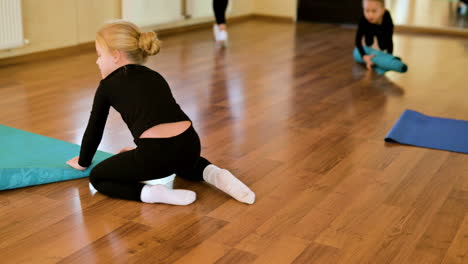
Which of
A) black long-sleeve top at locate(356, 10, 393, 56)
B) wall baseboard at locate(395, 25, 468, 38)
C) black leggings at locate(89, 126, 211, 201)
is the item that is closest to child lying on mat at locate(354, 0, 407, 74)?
black long-sleeve top at locate(356, 10, 393, 56)

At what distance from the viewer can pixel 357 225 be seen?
197 cm

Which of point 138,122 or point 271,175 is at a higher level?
point 138,122

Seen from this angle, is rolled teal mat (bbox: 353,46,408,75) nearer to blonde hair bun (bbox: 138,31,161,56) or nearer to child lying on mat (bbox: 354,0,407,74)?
child lying on mat (bbox: 354,0,407,74)

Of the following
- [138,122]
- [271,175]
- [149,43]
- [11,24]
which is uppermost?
[149,43]

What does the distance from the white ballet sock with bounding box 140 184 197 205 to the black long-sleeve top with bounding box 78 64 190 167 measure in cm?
18

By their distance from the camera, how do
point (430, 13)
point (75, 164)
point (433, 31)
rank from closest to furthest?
point (75, 164), point (433, 31), point (430, 13)

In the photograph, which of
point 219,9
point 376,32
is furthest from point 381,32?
point 219,9

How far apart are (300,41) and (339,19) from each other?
1.24m

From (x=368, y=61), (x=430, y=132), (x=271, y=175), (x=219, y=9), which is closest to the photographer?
(x=271, y=175)

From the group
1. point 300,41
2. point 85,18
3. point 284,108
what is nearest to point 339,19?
point 300,41

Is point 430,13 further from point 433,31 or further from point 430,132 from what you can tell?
point 430,132

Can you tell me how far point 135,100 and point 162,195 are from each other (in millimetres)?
319

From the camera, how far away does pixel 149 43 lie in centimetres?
201

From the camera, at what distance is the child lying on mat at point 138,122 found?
6.63 feet
